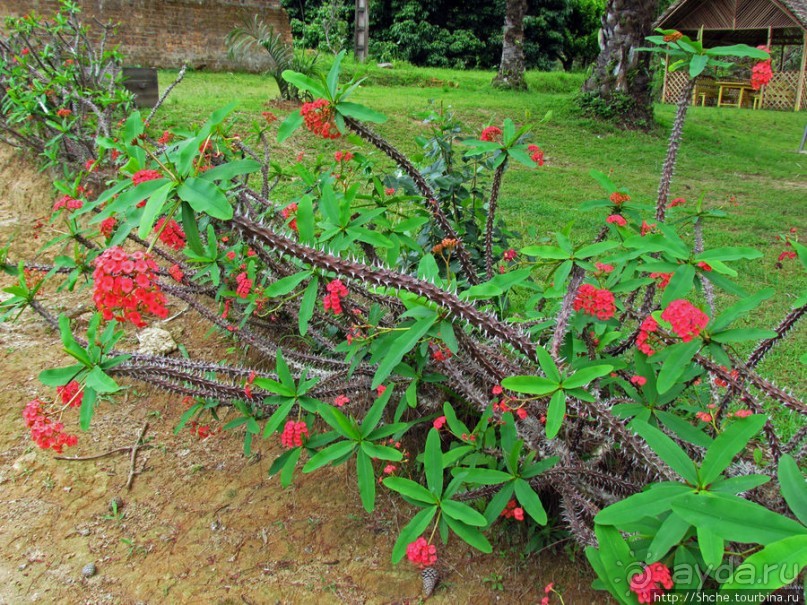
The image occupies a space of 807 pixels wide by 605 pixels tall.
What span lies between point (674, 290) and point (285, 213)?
1.63 metres

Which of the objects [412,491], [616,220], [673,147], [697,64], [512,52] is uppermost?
[512,52]

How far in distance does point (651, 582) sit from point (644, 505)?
0.19 metres

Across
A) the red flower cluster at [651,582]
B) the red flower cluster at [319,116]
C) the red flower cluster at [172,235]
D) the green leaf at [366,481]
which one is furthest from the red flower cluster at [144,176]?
the red flower cluster at [651,582]

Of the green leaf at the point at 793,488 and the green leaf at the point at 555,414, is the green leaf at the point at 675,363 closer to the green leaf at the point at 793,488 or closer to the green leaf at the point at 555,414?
the green leaf at the point at 555,414

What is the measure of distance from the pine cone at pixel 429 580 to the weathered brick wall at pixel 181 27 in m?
14.4

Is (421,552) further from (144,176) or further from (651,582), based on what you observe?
(144,176)

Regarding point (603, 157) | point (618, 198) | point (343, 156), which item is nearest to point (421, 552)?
point (618, 198)

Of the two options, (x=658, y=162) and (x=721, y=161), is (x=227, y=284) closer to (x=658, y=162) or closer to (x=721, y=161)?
(x=658, y=162)

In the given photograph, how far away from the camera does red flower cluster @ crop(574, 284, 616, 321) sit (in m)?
1.82

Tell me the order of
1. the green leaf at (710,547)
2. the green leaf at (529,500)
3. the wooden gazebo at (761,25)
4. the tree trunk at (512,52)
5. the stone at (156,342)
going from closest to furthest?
the green leaf at (710,547), the green leaf at (529,500), the stone at (156,342), the tree trunk at (512,52), the wooden gazebo at (761,25)

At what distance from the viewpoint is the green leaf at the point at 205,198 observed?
1.39 meters

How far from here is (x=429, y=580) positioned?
2064 mm

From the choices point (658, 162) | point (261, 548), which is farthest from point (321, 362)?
point (658, 162)

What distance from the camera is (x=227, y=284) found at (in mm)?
2729
